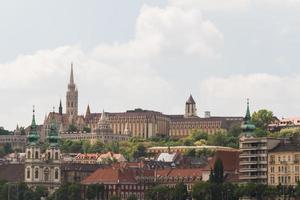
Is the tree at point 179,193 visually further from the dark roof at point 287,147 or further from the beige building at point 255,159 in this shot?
the dark roof at point 287,147

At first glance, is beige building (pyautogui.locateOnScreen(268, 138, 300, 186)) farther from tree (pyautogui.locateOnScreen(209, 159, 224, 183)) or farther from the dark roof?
tree (pyautogui.locateOnScreen(209, 159, 224, 183))

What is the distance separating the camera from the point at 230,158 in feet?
650

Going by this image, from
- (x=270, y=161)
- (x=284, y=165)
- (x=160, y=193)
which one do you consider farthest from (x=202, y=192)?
(x=160, y=193)

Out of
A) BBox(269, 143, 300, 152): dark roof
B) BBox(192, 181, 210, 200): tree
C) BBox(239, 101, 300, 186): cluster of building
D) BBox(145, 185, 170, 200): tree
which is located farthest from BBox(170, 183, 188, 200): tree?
BBox(269, 143, 300, 152): dark roof

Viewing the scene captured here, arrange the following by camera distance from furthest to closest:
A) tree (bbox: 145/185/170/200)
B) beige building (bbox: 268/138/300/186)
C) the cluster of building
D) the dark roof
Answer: tree (bbox: 145/185/170/200) < the dark roof < the cluster of building < beige building (bbox: 268/138/300/186)

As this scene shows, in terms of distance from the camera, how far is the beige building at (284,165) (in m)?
178

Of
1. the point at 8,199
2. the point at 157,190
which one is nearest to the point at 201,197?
the point at 157,190

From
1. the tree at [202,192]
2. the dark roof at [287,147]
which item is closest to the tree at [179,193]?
the tree at [202,192]

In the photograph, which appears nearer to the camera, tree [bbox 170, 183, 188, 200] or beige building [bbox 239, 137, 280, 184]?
beige building [bbox 239, 137, 280, 184]

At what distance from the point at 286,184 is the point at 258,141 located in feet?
30.8

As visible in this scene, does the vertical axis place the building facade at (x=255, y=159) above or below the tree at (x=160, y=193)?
above

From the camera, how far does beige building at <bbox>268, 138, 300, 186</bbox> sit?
583 feet

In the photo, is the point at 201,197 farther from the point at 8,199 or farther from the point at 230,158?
the point at 8,199

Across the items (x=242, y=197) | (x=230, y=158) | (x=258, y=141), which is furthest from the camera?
(x=230, y=158)
